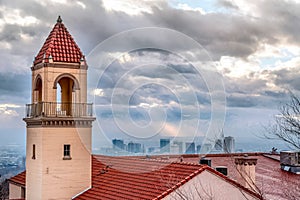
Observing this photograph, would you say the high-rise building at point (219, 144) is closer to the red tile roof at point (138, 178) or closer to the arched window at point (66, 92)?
the red tile roof at point (138, 178)

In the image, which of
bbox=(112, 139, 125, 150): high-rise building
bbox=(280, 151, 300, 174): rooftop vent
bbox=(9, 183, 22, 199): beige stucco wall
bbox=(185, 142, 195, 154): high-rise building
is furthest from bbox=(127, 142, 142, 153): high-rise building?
bbox=(9, 183, 22, 199): beige stucco wall

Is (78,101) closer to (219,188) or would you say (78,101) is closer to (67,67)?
(67,67)

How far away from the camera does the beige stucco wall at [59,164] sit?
25.9m

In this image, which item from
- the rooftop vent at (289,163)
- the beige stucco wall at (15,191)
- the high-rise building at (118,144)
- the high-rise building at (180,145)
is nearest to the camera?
the high-rise building at (180,145)

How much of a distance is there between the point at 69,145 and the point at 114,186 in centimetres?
417

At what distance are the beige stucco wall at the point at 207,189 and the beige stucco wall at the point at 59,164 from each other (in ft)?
27.8

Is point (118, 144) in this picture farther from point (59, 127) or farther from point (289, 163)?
point (289, 163)

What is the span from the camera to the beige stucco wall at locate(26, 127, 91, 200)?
25938 millimetres

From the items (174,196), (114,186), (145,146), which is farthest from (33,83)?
(174,196)

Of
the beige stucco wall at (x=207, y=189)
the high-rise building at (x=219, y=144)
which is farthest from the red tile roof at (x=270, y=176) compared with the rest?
the high-rise building at (x=219, y=144)

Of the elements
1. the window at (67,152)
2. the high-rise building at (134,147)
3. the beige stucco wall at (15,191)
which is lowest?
the beige stucco wall at (15,191)

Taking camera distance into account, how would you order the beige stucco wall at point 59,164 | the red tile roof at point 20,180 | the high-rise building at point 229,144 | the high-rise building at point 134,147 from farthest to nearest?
the red tile roof at point 20,180 → the beige stucco wall at point 59,164 → the high-rise building at point 134,147 → the high-rise building at point 229,144

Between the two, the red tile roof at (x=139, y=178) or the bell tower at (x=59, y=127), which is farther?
the bell tower at (x=59, y=127)

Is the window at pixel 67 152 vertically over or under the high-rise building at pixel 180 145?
under
